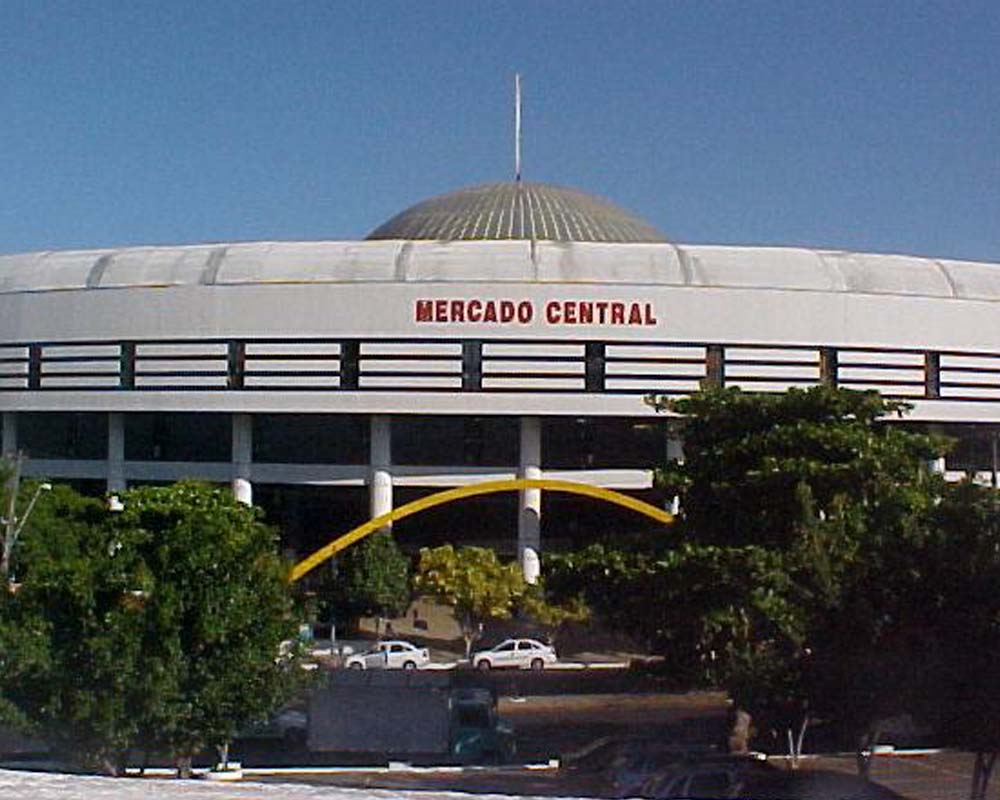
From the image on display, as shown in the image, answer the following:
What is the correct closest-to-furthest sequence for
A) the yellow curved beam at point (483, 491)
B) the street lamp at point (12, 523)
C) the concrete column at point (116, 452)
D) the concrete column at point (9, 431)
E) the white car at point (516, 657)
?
the street lamp at point (12, 523) → the yellow curved beam at point (483, 491) → the white car at point (516, 657) → the concrete column at point (116, 452) → the concrete column at point (9, 431)

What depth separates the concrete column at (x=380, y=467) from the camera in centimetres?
4049

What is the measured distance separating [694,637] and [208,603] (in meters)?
6.77

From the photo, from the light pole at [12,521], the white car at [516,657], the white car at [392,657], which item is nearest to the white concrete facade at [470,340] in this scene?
the white car at [516,657]

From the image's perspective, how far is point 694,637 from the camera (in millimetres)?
19203

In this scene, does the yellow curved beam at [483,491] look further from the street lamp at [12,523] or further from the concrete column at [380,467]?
the street lamp at [12,523]

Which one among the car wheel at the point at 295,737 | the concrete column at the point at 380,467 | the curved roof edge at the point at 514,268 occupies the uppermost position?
the curved roof edge at the point at 514,268

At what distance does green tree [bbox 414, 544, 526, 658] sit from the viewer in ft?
124

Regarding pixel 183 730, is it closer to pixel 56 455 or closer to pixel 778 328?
pixel 778 328

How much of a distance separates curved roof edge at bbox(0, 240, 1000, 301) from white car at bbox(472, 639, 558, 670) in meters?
10.1

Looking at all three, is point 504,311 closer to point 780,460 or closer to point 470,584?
point 470,584

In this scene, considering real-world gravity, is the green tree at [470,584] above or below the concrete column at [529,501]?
below

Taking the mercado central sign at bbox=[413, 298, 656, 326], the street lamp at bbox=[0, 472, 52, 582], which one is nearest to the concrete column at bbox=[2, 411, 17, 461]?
the street lamp at bbox=[0, 472, 52, 582]

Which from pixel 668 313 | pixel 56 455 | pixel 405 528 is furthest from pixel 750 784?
pixel 56 455

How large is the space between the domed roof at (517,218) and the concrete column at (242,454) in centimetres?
1511
